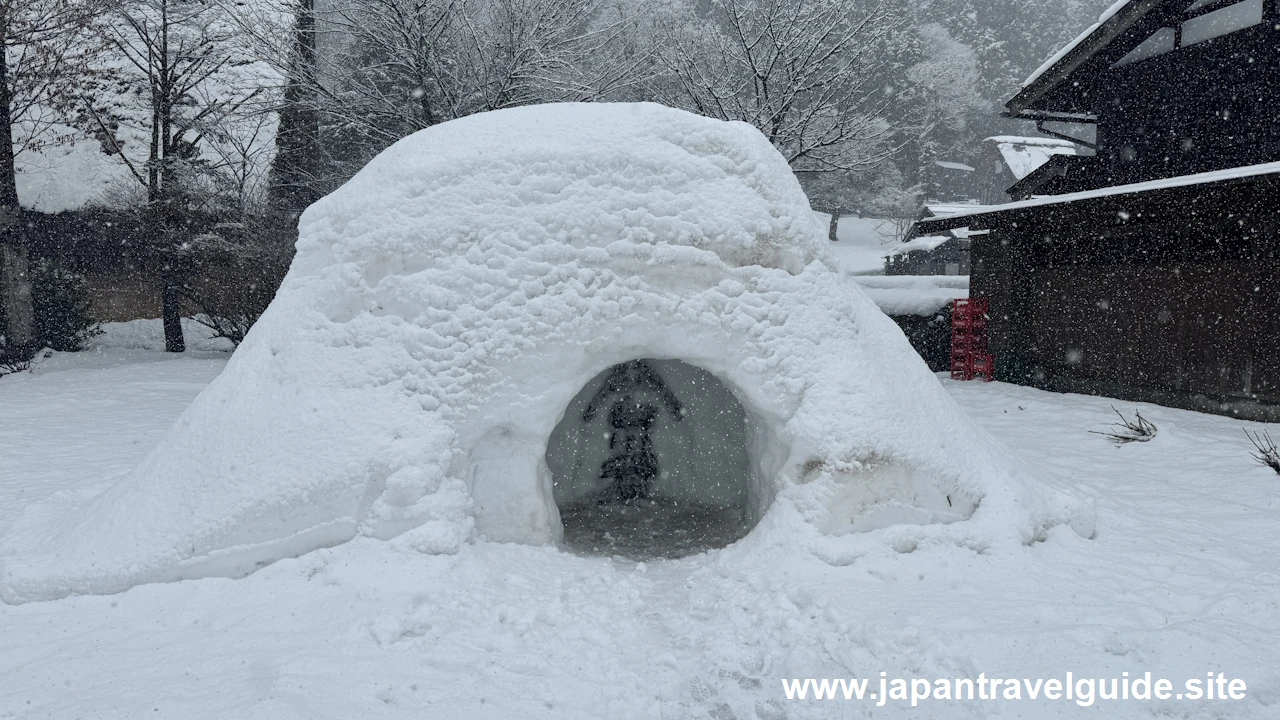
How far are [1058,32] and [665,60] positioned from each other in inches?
1280

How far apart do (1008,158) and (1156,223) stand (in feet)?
71.1

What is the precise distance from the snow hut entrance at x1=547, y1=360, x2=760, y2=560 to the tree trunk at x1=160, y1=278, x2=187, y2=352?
11.8 m

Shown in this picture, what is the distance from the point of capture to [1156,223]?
9.54m

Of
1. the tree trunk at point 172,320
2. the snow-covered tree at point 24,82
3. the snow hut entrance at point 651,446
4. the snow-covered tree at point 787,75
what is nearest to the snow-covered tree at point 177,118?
the tree trunk at point 172,320

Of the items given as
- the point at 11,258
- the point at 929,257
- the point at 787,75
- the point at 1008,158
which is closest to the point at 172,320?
the point at 11,258

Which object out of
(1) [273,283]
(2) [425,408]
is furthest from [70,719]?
(1) [273,283]

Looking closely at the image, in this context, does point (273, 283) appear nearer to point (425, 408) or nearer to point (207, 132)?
point (207, 132)

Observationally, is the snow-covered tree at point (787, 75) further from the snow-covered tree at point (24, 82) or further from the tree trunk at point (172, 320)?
the tree trunk at point (172, 320)

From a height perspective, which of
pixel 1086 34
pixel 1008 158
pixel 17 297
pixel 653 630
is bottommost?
pixel 653 630

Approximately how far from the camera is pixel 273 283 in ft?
44.2

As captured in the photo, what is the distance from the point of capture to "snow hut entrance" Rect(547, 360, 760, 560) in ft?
22.1

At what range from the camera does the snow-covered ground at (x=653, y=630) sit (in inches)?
120

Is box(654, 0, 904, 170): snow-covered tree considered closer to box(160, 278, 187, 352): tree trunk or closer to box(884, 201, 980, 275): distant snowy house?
box(160, 278, 187, 352): tree trunk

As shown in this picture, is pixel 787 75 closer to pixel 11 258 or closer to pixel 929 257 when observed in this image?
pixel 11 258
